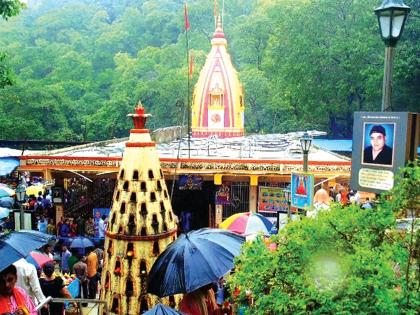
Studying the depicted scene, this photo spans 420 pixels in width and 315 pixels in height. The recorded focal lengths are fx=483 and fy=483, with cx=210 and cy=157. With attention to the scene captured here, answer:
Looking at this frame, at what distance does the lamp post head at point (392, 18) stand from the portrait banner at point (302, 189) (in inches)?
133

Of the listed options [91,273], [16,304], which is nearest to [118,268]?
[16,304]

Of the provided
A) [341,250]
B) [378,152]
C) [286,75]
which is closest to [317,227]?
[341,250]

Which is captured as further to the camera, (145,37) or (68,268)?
(145,37)

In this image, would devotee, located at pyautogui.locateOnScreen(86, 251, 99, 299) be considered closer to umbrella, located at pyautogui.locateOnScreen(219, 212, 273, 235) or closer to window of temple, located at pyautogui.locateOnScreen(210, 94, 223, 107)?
umbrella, located at pyautogui.locateOnScreen(219, 212, 273, 235)

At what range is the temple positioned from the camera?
23.6 meters

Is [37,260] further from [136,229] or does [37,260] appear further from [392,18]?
[392,18]

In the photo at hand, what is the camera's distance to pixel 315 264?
3039 millimetres

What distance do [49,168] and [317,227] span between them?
1241 centimetres

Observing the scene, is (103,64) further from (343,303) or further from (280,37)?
(343,303)

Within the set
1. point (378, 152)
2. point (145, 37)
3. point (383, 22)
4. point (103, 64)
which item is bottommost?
point (378, 152)

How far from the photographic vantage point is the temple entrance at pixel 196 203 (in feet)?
51.5

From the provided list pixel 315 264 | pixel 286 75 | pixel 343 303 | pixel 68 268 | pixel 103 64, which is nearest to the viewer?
pixel 343 303

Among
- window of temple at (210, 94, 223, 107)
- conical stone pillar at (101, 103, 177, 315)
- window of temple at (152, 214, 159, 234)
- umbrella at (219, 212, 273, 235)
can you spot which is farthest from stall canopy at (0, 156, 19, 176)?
window of temple at (210, 94, 223, 107)

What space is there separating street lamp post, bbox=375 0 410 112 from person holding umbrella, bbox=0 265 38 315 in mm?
4035
